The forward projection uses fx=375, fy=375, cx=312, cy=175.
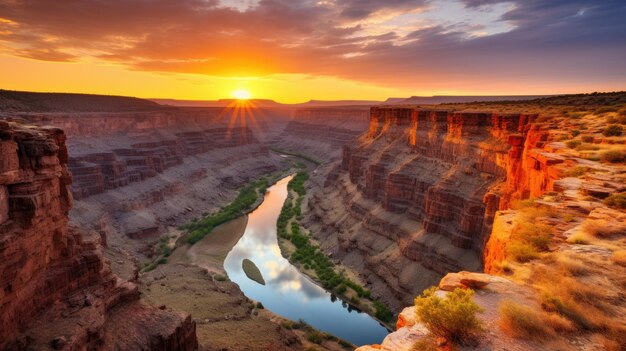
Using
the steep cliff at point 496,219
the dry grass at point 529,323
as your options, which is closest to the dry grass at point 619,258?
the steep cliff at point 496,219

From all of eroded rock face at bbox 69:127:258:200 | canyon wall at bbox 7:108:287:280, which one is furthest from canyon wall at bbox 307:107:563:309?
eroded rock face at bbox 69:127:258:200

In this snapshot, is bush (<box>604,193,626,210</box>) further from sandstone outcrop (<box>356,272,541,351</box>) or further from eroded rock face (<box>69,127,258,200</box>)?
eroded rock face (<box>69,127,258,200</box>)

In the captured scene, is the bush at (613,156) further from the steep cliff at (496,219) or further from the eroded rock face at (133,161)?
the eroded rock face at (133,161)

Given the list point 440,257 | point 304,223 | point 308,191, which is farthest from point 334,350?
point 308,191

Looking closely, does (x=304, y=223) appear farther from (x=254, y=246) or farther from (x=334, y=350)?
(x=334, y=350)

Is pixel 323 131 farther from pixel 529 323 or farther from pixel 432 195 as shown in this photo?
pixel 529 323

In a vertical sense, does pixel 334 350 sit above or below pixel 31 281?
below
